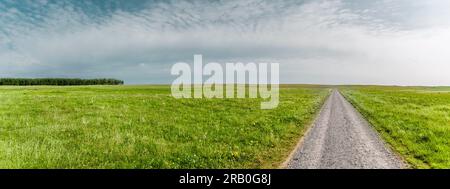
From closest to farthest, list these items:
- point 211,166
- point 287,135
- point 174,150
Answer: point 211,166 < point 174,150 < point 287,135

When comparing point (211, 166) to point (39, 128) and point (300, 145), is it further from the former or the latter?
point (39, 128)

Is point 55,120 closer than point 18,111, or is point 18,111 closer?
point 55,120

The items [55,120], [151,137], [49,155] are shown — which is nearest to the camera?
[49,155]

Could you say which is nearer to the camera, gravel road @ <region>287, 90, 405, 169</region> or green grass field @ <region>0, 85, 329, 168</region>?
gravel road @ <region>287, 90, 405, 169</region>

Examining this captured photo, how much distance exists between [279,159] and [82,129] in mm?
11337

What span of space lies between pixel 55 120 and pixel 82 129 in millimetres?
4797

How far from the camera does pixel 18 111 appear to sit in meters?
24.3

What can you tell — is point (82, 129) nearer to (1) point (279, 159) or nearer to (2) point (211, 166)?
(2) point (211, 166)

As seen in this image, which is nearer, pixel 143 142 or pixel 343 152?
pixel 343 152

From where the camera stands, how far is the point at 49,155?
40.1ft

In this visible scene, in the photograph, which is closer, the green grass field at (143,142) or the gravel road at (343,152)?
the gravel road at (343,152)
